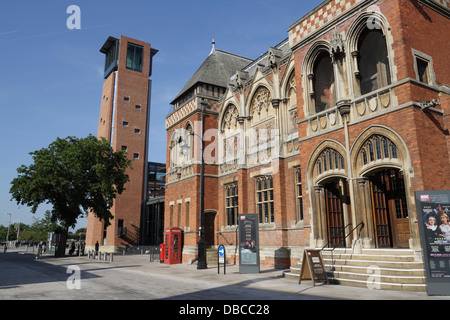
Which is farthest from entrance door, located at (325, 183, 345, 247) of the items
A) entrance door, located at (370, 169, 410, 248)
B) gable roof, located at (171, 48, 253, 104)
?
gable roof, located at (171, 48, 253, 104)

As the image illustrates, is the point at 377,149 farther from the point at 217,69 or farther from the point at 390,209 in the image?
the point at 217,69

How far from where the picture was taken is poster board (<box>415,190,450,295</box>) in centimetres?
901

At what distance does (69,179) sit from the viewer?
106ft

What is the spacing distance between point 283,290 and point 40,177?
27.5 metres

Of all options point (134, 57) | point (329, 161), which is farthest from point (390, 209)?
point (134, 57)

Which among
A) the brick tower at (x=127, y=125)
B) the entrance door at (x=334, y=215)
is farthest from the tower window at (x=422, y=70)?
the brick tower at (x=127, y=125)

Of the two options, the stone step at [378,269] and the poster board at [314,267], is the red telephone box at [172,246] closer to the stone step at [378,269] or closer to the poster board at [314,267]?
the stone step at [378,269]

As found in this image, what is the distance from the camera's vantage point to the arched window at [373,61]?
1441 cm

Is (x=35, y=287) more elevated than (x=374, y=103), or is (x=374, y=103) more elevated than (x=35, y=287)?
(x=374, y=103)

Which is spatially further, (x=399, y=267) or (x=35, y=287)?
(x=35, y=287)

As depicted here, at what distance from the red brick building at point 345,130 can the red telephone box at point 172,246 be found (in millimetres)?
1129
